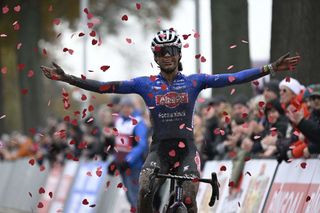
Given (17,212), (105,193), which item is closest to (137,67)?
A: (17,212)

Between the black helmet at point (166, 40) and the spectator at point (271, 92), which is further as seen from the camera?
the spectator at point (271, 92)

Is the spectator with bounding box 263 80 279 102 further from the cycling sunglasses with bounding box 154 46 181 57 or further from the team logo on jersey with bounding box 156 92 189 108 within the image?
the cycling sunglasses with bounding box 154 46 181 57

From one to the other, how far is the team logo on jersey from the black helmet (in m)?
0.49

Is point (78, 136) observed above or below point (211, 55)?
below

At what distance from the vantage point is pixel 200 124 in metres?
17.3

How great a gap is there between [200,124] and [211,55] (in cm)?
467

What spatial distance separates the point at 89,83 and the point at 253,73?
171 cm

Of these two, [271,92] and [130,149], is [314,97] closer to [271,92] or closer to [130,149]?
[271,92]

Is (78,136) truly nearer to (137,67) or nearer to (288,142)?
(288,142)

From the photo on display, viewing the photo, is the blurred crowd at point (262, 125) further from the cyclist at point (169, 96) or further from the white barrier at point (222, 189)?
the cyclist at point (169, 96)

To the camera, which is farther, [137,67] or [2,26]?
[137,67]

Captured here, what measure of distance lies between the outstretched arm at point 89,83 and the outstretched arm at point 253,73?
33.5 inches

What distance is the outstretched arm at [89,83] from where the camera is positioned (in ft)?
38.4

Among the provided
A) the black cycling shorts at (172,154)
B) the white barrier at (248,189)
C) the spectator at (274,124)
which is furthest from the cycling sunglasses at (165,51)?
the spectator at (274,124)
